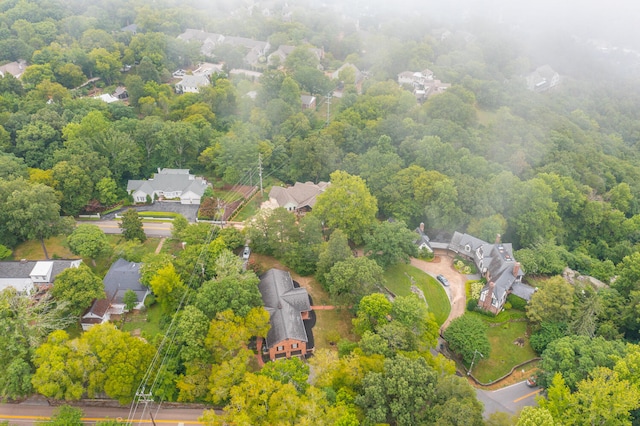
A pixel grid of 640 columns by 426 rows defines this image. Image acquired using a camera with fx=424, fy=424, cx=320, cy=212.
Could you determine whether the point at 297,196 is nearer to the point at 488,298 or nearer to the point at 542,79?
the point at 488,298

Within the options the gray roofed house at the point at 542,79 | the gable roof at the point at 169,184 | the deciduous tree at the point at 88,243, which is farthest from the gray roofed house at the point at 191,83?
the gray roofed house at the point at 542,79

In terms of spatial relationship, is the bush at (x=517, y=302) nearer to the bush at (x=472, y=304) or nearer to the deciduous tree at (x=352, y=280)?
the bush at (x=472, y=304)

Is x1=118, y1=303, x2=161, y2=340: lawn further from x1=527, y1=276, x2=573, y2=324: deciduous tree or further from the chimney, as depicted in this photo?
x1=527, y1=276, x2=573, y2=324: deciduous tree

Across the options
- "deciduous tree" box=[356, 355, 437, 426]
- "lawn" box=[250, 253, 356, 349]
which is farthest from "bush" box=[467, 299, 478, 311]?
"deciduous tree" box=[356, 355, 437, 426]

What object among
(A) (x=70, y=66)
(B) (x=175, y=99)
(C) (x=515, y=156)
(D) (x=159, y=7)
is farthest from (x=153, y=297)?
(D) (x=159, y=7)

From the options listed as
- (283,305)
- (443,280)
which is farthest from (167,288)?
(443,280)

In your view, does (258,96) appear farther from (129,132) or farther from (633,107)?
(633,107)
